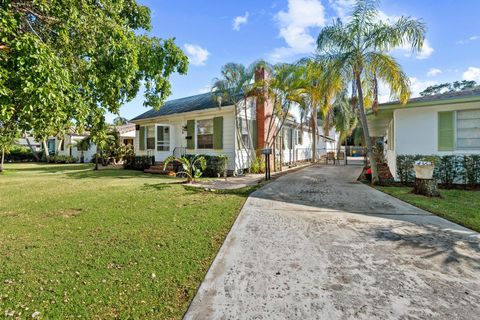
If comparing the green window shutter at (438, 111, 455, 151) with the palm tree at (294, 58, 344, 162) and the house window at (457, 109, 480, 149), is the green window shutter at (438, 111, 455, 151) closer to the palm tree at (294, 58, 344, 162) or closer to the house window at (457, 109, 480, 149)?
the house window at (457, 109, 480, 149)

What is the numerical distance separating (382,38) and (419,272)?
29.1 ft

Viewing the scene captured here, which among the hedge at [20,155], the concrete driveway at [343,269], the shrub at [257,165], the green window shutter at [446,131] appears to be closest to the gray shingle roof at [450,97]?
the green window shutter at [446,131]

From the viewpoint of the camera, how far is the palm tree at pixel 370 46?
347 inches

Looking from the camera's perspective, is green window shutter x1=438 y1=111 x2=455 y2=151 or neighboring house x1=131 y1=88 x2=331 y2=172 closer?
green window shutter x1=438 y1=111 x2=455 y2=151

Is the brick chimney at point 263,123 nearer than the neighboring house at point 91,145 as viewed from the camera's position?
Yes

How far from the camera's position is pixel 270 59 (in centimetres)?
1298

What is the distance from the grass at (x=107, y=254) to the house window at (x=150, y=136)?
1033 cm

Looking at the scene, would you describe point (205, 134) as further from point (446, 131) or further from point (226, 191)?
point (446, 131)

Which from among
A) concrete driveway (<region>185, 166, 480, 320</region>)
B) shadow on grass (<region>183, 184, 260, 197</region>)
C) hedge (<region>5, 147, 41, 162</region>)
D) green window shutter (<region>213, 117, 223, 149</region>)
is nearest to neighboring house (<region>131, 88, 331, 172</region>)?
green window shutter (<region>213, 117, 223, 149</region>)

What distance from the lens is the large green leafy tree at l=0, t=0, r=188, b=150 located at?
11.4 feet

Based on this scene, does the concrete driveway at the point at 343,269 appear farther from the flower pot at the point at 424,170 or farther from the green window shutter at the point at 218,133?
the green window shutter at the point at 218,133

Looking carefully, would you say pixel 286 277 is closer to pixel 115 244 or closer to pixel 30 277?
pixel 115 244

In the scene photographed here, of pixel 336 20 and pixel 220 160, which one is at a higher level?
pixel 336 20

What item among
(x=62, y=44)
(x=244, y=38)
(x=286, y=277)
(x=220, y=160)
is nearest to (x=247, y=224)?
(x=286, y=277)
